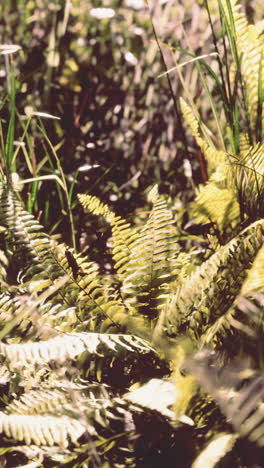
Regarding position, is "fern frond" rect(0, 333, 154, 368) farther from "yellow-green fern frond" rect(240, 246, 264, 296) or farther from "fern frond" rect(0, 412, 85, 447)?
"yellow-green fern frond" rect(240, 246, 264, 296)

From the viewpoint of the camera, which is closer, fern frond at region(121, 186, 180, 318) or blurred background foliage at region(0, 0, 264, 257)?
fern frond at region(121, 186, 180, 318)

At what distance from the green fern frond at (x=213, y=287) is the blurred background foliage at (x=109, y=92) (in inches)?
22.7

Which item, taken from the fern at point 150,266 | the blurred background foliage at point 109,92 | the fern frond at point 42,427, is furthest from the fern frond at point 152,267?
the blurred background foliage at point 109,92

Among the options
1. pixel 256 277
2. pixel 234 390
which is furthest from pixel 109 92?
pixel 234 390

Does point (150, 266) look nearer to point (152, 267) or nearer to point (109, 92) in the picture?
point (152, 267)

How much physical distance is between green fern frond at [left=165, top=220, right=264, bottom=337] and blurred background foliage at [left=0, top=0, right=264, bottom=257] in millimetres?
577

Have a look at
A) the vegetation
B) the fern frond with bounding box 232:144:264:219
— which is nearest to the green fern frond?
the vegetation

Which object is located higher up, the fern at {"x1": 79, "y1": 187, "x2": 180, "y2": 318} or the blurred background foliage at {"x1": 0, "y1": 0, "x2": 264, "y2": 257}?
the blurred background foliage at {"x1": 0, "y1": 0, "x2": 264, "y2": 257}

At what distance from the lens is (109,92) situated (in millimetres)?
1693

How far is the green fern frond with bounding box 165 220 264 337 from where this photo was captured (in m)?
0.76

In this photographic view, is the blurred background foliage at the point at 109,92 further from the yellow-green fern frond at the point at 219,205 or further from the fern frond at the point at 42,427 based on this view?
the fern frond at the point at 42,427

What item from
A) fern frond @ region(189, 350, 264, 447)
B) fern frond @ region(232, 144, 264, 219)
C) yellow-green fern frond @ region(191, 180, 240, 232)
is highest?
fern frond @ region(232, 144, 264, 219)

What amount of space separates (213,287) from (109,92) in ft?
3.64

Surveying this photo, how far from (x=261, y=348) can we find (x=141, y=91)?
1243 mm
